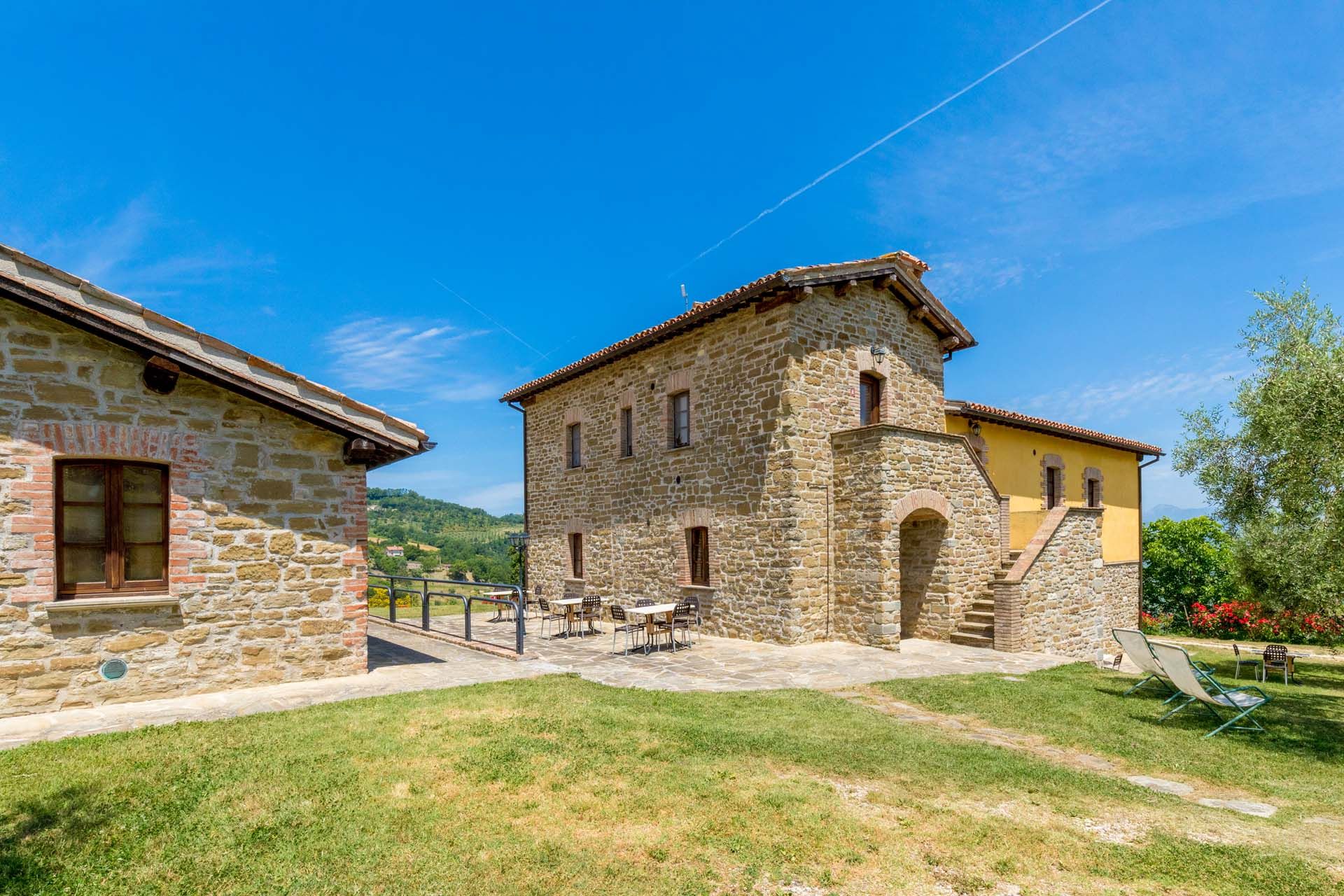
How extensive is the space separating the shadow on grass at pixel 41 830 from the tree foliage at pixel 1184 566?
26.9 metres

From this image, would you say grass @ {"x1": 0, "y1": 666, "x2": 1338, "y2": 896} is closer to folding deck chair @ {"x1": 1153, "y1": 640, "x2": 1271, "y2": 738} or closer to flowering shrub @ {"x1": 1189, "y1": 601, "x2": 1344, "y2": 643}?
folding deck chair @ {"x1": 1153, "y1": 640, "x2": 1271, "y2": 738}

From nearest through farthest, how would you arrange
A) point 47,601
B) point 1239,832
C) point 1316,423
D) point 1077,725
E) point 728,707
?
point 1239,832
point 47,601
point 1077,725
point 728,707
point 1316,423

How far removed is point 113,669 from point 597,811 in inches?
208

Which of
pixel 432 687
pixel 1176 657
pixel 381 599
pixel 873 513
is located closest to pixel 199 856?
pixel 432 687

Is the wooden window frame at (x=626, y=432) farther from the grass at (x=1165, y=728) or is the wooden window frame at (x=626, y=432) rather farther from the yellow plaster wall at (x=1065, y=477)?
the grass at (x=1165, y=728)

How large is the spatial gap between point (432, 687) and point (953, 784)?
5.36 m

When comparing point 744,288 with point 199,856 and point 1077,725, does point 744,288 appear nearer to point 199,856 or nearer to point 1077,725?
point 1077,725

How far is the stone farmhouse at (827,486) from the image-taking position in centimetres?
1159

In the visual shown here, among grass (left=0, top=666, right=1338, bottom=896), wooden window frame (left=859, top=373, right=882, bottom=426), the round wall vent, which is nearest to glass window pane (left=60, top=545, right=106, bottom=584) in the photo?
the round wall vent

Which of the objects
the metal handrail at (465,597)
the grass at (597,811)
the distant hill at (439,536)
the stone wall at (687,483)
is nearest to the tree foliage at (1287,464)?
the grass at (597,811)

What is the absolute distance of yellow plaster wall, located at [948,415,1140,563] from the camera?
15.5 metres

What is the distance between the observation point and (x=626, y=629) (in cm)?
1098

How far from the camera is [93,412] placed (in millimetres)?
6570

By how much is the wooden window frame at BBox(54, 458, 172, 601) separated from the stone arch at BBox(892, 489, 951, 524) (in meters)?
9.82
